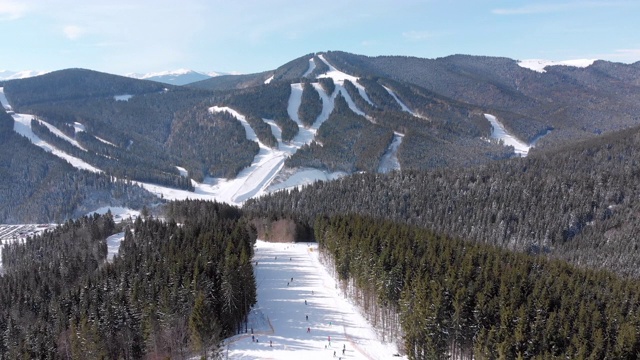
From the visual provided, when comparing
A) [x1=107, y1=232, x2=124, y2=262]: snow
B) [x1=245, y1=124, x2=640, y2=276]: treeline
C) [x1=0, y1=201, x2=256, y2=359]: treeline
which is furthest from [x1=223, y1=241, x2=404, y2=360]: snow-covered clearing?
[x1=245, y1=124, x2=640, y2=276]: treeline

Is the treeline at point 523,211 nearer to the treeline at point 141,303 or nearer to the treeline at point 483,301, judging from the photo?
the treeline at point 141,303

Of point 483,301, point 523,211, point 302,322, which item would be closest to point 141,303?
point 302,322

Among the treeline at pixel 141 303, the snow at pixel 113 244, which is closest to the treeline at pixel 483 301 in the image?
the treeline at pixel 141 303

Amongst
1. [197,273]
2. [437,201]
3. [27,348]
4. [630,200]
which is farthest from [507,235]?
[27,348]

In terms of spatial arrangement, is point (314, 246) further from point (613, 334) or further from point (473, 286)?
point (613, 334)

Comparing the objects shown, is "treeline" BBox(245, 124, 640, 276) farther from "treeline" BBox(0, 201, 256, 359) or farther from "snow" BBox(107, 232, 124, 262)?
"treeline" BBox(0, 201, 256, 359)
